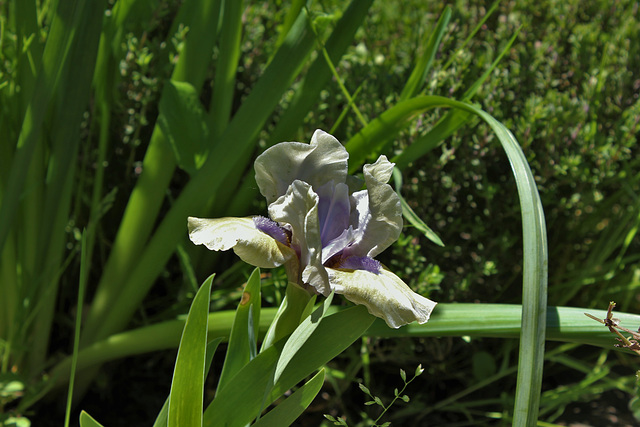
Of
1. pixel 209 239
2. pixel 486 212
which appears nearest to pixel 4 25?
pixel 209 239

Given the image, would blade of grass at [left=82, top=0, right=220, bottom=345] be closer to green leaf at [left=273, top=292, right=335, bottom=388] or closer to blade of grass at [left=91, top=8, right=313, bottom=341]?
→ blade of grass at [left=91, top=8, right=313, bottom=341]

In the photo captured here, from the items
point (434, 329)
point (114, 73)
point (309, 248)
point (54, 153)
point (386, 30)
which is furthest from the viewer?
point (386, 30)

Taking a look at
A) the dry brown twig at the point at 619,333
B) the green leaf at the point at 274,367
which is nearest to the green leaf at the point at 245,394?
the green leaf at the point at 274,367

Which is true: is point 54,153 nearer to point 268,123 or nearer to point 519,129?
point 268,123

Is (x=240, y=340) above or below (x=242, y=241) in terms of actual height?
below

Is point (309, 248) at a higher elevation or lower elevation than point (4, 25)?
lower

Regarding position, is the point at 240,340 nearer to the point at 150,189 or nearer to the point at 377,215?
the point at 377,215

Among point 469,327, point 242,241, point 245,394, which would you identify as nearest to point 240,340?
point 245,394
